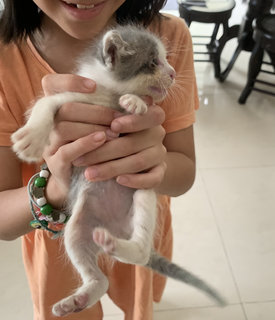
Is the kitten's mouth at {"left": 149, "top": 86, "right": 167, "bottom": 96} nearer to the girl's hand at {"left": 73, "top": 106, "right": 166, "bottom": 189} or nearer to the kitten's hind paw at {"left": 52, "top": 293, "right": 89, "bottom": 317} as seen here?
the girl's hand at {"left": 73, "top": 106, "right": 166, "bottom": 189}

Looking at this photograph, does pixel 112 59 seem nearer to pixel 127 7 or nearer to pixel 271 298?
pixel 127 7

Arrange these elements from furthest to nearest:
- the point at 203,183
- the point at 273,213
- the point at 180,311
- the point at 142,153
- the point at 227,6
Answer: the point at 227,6 < the point at 203,183 < the point at 273,213 < the point at 180,311 < the point at 142,153

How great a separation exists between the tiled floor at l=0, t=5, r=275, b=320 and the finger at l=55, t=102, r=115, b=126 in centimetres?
104

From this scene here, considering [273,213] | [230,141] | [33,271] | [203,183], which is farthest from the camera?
[230,141]

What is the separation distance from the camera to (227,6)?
233cm

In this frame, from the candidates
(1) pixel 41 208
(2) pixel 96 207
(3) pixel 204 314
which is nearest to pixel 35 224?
(1) pixel 41 208

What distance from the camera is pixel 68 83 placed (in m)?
0.65

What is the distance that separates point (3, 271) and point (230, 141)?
150cm

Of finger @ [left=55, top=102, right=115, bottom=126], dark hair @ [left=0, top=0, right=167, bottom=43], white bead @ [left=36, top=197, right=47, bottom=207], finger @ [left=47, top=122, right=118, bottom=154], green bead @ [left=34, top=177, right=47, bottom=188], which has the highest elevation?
dark hair @ [left=0, top=0, right=167, bottom=43]

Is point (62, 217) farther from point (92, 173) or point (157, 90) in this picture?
point (157, 90)

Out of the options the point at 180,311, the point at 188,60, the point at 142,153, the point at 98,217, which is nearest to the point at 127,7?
the point at 188,60

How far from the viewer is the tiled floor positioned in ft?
4.70

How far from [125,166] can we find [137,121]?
0.30ft

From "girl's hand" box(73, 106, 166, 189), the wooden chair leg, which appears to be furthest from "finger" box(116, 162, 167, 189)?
the wooden chair leg
